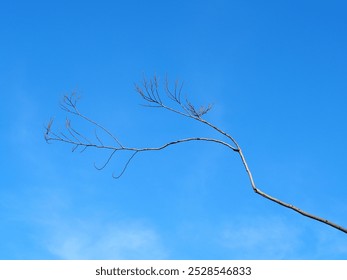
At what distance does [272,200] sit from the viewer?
17.3ft

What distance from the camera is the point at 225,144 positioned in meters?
5.77
